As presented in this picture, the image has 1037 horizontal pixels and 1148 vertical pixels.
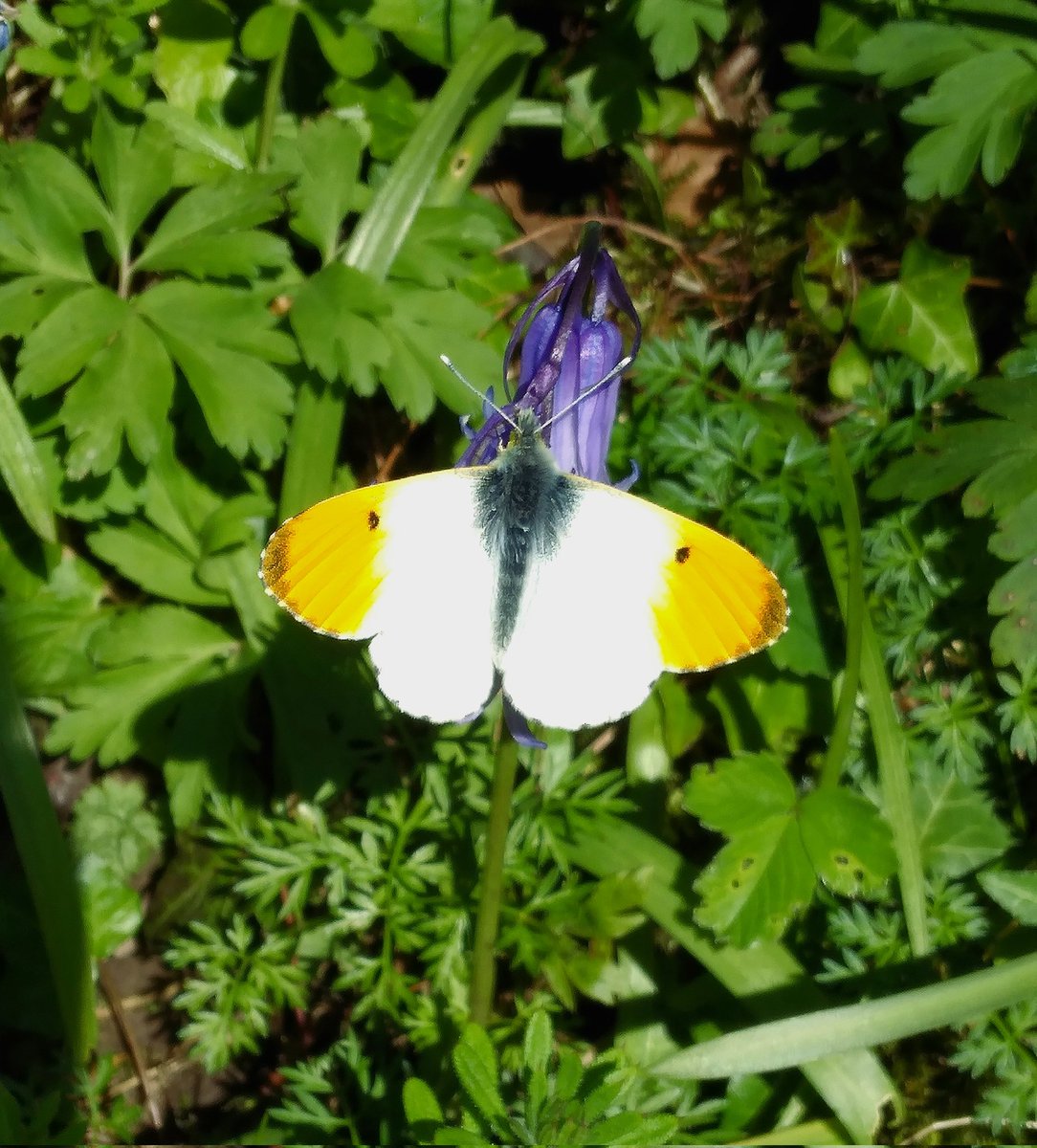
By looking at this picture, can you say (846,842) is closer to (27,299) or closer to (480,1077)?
(480,1077)

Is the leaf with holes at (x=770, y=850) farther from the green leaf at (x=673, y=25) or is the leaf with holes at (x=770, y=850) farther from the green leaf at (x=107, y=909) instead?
the green leaf at (x=673, y=25)

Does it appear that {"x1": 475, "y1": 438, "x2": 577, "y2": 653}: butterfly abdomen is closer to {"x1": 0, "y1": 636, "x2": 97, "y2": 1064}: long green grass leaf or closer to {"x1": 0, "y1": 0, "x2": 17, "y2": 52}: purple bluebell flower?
{"x1": 0, "y1": 636, "x2": 97, "y2": 1064}: long green grass leaf

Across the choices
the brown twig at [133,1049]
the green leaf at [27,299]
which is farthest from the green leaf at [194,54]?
the brown twig at [133,1049]

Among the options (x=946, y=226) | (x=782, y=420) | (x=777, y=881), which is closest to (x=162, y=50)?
(x=782, y=420)

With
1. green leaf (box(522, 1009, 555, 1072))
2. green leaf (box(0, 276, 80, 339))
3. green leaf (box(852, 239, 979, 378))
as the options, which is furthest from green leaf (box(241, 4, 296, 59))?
green leaf (box(522, 1009, 555, 1072))

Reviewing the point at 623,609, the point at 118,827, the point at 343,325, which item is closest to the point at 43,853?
the point at 118,827

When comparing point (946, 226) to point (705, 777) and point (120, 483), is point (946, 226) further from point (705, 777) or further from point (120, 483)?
point (120, 483)
